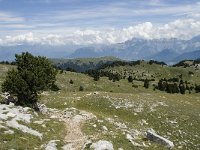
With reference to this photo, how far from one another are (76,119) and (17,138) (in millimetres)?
17150

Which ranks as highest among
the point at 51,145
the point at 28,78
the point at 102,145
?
the point at 28,78

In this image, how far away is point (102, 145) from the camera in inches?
1244

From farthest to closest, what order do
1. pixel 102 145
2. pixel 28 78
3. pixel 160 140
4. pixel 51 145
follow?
pixel 28 78 → pixel 160 140 → pixel 51 145 → pixel 102 145

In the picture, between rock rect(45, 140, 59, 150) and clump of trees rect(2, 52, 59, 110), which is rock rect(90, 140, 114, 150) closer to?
rock rect(45, 140, 59, 150)

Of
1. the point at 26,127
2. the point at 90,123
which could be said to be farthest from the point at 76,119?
the point at 26,127

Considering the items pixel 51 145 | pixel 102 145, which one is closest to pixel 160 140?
pixel 102 145

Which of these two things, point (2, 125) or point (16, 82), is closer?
point (2, 125)

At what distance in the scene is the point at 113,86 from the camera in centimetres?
13812

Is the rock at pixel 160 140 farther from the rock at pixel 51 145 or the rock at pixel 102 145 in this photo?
the rock at pixel 51 145

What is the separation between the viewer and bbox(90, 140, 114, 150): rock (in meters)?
31.2

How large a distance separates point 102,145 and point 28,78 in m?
24.1

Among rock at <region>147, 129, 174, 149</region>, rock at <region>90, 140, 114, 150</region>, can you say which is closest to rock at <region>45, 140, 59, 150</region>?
rock at <region>90, 140, 114, 150</region>

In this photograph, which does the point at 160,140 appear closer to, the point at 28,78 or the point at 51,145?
the point at 51,145

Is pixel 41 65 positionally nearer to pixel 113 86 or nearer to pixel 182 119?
pixel 182 119
